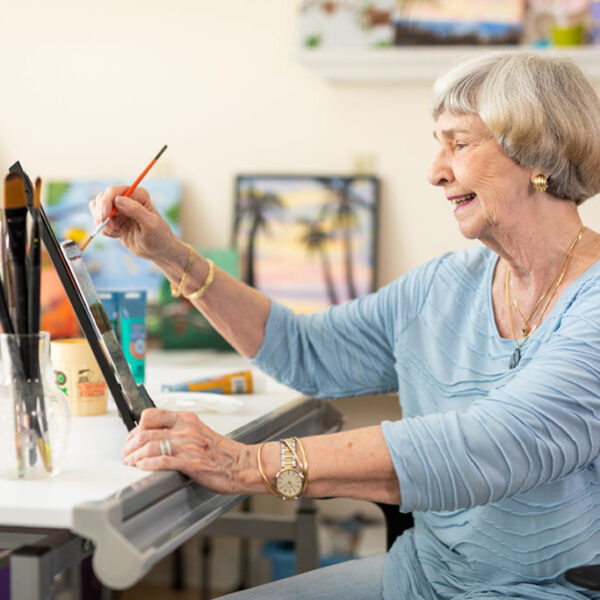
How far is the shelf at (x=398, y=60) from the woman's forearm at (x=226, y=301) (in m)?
1.22

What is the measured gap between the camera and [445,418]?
1.03 m

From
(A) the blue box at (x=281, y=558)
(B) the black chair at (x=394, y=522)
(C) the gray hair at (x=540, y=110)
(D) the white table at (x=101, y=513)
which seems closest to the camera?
(D) the white table at (x=101, y=513)

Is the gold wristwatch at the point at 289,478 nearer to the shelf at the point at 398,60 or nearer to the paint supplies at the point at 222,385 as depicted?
the paint supplies at the point at 222,385

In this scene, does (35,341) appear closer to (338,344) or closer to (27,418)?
(27,418)

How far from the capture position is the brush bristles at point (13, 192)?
95cm

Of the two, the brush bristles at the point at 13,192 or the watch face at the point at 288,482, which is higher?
the brush bristles at the point at 13,192

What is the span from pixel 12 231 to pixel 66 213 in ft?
6.02

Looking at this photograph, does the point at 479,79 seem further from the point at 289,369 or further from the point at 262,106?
the point at 262,106

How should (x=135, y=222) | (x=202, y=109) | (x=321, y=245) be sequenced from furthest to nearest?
(x=202, y=109) → (x=321, y=245) → (x=135, y=222)

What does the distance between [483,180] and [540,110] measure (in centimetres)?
12

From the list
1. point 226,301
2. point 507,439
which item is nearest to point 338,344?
point 226,301

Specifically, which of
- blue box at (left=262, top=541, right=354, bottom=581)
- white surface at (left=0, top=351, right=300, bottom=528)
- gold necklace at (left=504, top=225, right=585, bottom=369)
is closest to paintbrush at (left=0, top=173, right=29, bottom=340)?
white surface at (left=0, top=351, right=300, bottom=528)

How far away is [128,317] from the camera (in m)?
1.47

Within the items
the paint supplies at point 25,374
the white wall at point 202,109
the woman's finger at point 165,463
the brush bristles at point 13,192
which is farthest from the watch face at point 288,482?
the white wall at point 202,109
